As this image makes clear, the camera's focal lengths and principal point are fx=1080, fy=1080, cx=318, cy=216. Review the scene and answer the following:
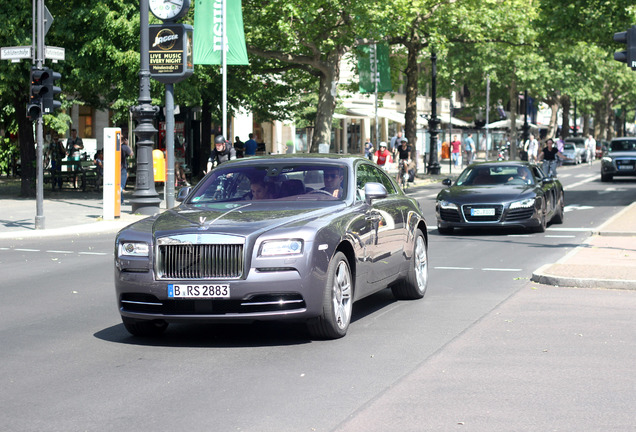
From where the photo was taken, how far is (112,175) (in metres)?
23.8

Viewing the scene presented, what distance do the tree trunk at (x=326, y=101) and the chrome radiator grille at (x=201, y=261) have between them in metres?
30.5

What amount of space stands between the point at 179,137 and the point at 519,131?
5366 cm

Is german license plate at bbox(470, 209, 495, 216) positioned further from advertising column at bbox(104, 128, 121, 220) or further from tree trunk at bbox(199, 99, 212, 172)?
tree trunk at bbox(199, 99, 212, 172)

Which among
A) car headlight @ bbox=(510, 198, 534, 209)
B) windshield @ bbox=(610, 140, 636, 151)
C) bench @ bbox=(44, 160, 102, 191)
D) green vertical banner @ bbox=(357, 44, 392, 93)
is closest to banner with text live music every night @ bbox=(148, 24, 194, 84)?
car headlight @ bbox=(510, 198, 534, 209)

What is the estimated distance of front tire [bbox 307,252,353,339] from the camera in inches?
330

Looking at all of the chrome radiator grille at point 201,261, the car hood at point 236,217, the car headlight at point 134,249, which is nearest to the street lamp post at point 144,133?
the car hood at point 236,217

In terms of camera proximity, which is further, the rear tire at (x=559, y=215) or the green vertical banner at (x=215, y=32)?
the green vertical banner at (x=215, y=32)

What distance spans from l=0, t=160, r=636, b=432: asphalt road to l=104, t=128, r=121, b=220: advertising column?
32.6 ft

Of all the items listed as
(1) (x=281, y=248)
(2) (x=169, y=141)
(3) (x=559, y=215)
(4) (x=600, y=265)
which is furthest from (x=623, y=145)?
(1) (x=281, y=248)

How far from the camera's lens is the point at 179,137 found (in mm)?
38750

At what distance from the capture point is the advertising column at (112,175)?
23.5 metres


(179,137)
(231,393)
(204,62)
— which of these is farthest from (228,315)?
Answer: (179,137)

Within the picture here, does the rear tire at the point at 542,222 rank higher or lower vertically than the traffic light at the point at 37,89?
lower

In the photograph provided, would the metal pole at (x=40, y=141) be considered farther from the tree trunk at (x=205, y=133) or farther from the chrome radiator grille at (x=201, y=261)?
the tree trunk at (x=205, y=133)
